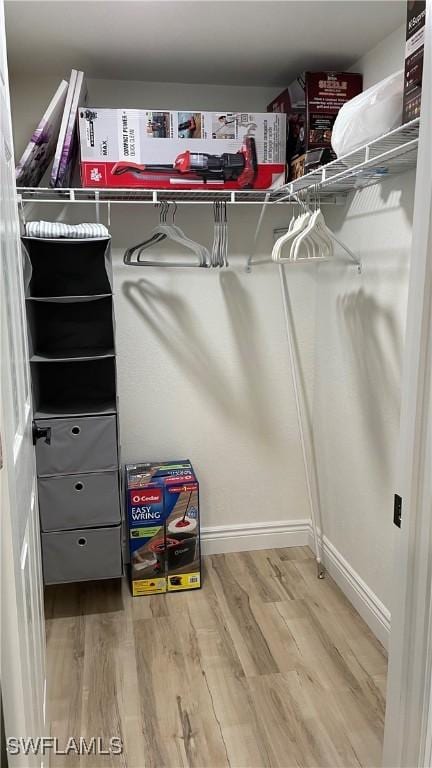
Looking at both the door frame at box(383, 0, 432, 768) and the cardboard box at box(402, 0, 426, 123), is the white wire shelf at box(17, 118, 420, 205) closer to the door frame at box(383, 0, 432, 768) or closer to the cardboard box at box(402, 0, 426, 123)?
the cardboard box at box(402, 0, 426, 123)

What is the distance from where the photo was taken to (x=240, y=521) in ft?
10.2

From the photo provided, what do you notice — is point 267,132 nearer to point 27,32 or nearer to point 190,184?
point 190,184

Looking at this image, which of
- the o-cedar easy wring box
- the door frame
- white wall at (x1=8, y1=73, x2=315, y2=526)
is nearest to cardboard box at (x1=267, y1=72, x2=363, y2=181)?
white wall at (x1=8, y1=73, x2=315, y2=526)

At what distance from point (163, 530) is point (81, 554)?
1.30ft

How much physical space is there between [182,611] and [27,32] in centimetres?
235

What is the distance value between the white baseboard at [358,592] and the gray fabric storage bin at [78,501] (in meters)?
1.06

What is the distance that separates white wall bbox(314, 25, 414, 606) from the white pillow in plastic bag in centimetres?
27

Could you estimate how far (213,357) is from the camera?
9.61 ft

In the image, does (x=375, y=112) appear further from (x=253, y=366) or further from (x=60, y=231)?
(x=253, y=366)

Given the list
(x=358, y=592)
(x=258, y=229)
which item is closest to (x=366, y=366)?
(x=258, y=229)

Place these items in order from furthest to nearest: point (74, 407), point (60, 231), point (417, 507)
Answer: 1. point (74, 407)
2. point (60, 231)
3. point (417, 507)

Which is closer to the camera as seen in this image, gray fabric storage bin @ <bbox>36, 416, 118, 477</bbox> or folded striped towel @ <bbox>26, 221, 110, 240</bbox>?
folded striped towel @ <bbox>26, 221, 110, 240</bbox>

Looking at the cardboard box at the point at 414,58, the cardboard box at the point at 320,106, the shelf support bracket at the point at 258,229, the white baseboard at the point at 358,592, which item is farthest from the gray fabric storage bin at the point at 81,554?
the cardboard box at the point at 414,58

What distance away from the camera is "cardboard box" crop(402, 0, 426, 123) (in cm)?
151
